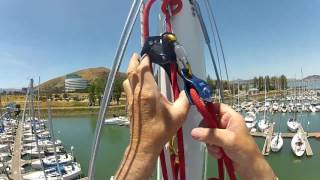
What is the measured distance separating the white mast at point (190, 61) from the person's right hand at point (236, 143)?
18.3 inches

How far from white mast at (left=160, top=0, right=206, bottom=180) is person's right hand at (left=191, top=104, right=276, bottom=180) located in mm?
464

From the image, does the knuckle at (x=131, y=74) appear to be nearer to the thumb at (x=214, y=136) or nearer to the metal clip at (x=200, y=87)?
the metal clip at (x=200, y=87)

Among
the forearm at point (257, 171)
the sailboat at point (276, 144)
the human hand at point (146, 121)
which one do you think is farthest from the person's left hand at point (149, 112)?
the sailboat at point (276, 144)

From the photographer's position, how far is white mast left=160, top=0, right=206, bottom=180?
193cm

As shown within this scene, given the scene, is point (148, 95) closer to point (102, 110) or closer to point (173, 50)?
point (173, 50)

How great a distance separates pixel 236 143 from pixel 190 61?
0.72m

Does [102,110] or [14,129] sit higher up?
[102,110]

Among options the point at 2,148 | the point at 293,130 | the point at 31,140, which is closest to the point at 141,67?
the point at 2,148

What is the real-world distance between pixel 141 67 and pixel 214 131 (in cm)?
42

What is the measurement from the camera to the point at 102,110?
1857mm

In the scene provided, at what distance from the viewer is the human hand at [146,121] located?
4.50 feet

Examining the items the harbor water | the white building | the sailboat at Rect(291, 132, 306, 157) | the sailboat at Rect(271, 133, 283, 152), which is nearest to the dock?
the harbor water

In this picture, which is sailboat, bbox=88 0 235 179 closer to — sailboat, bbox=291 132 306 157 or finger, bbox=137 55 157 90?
finger, bbox=137 55 157 90

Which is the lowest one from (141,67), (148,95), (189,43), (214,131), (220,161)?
(220,161)
